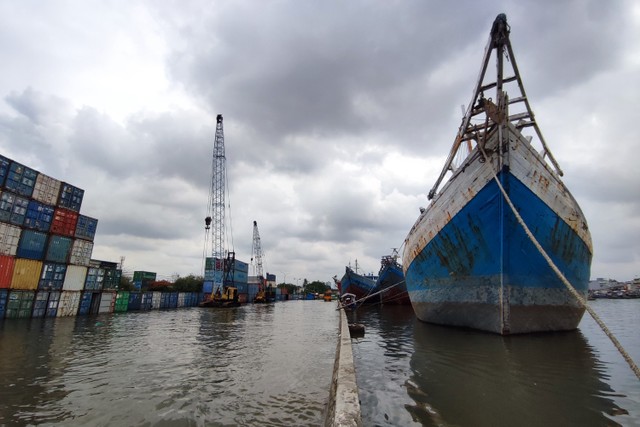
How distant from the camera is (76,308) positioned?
25.5 m

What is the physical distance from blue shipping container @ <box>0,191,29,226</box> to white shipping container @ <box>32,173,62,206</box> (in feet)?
3.47

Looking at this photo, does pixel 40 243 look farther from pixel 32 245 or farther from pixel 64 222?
pixel 64 222

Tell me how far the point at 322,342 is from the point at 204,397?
7030 millimetres

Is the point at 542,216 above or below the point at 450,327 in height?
above

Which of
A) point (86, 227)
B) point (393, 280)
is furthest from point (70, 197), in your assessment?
point (393, 280)

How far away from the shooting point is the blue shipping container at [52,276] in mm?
22703

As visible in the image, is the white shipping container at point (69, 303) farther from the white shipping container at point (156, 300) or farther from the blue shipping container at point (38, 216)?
the white shipping container at point (156, 300)

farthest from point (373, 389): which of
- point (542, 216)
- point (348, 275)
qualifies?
point (348, 275)

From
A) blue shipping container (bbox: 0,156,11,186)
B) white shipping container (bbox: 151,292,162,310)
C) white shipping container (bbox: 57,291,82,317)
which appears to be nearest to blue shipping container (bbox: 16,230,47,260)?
blue shipping container (bbox: 0,156,11,186)

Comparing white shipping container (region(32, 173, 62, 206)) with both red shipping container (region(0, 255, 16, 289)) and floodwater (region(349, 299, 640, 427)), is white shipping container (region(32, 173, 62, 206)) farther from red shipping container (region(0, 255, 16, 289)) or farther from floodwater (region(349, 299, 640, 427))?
floodwater (region(349, 299, 640, 427))

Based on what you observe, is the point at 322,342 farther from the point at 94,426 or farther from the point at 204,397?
the point at 94,426

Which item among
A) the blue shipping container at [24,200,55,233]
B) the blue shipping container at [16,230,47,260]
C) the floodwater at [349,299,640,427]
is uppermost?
the blue shipping container at [24,200,55,233]

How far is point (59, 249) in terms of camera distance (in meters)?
23.9

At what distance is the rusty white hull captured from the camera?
10125mm
